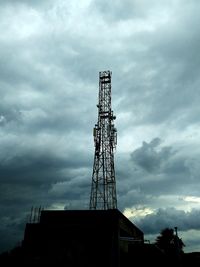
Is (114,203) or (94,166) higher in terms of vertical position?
(94,166)

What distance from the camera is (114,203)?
41.9 meters

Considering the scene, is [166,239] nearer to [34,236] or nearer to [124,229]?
[124,229]

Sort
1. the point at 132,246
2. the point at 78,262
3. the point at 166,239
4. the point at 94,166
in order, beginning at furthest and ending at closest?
1. the point at 166,239
2. the point at 132,246
3. the point at 94,166
4. the point at 78,262

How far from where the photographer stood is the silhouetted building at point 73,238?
132ft

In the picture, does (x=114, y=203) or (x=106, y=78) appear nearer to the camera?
(x=114, y=203)

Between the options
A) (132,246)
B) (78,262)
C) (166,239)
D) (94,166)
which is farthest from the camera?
(166,239)

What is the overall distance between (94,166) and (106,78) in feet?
43.8

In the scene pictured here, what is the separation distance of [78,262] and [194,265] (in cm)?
1634

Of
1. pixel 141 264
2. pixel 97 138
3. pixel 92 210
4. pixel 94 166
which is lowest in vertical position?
pixel 141 264

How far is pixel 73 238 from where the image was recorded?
41.5 metres

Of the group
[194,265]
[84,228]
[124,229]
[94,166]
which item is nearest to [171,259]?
[194,265]

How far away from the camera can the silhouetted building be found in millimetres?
40250

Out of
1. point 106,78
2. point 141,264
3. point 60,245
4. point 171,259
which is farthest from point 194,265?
point 106,78

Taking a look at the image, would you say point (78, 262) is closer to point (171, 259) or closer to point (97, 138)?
point (171, 259)
